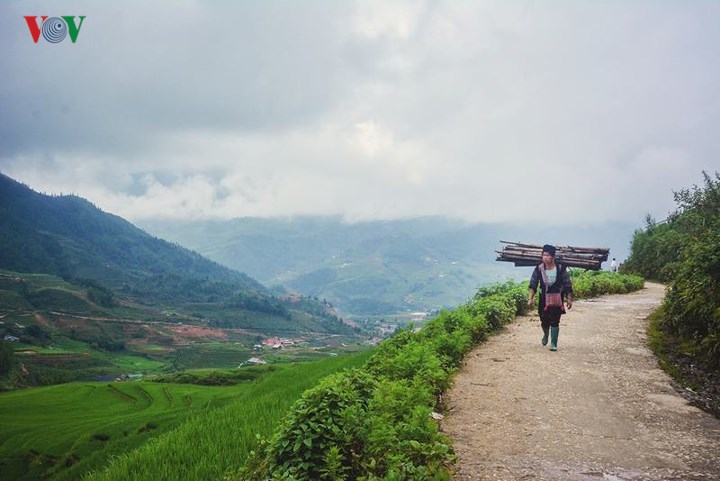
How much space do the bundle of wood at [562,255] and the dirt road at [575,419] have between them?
604 centimetres

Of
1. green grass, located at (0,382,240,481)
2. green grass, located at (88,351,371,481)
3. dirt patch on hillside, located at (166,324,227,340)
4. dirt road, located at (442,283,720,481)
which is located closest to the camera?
dirt road, located at (442,283,720,481)

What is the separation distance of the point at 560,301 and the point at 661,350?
2.87 m

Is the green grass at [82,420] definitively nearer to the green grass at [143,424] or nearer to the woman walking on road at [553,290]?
the green grass at [143,424]

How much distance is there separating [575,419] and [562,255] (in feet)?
47.0

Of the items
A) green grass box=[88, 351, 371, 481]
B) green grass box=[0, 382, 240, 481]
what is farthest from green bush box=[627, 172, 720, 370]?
green grass box=[0, 382, 240, 481]

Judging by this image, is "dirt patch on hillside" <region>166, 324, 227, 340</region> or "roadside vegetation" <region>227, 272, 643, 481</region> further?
"dirt patch on hillside" <region>166, 324, 227, 340</region>

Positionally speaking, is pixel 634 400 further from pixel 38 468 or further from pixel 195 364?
pixel 195 364

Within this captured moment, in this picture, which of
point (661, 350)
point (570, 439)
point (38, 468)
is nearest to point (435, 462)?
point (570, 439)

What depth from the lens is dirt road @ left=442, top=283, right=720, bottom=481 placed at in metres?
6.00

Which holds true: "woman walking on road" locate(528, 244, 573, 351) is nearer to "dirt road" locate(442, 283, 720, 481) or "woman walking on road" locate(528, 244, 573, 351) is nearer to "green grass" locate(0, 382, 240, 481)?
"dirt road" locate(442, 283, 720, 481)

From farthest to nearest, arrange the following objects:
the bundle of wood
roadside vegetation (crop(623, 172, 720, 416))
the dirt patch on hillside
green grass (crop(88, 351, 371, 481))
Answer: the dirt patch on hillside
the bundle of wood
roadside vegetation (crop(623, 172, 720, 416))
green grass (crop(88, 351, 371, 481))

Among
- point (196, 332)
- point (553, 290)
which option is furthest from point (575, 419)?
point (196, 332)

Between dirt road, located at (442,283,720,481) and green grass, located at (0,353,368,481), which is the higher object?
dirt road, located at (442,283,720,481)

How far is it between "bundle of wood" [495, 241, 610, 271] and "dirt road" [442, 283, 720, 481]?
19.8 ft
